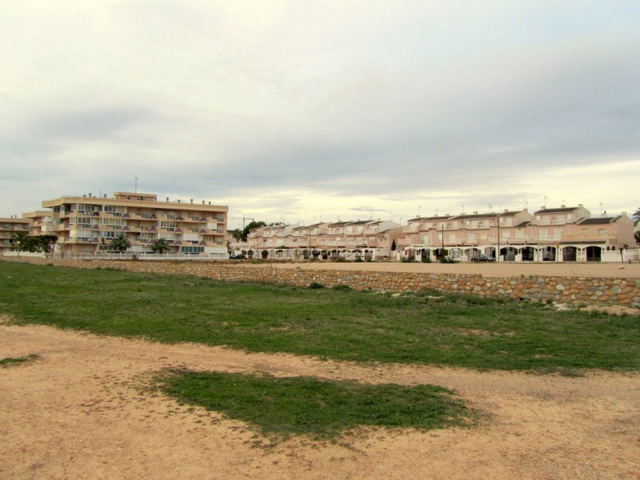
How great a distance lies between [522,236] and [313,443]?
245ft

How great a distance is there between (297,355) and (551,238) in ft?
228

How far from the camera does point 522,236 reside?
72.6m

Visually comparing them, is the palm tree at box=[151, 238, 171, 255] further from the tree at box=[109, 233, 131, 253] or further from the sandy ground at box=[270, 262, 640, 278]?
the sandy ground at box=[270, 262, 640, 278]

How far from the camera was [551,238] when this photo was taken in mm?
69438

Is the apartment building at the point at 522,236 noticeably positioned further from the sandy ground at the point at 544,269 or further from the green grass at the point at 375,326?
the green grass at the point at 375,326

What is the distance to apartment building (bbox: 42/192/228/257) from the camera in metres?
75.8

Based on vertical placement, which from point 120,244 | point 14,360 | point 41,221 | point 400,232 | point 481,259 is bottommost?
point 14,360

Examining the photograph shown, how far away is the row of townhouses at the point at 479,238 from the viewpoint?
209 ft

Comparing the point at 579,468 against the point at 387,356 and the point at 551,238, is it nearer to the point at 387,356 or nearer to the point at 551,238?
the point at 387,356

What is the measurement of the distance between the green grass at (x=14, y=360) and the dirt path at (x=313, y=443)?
45cm

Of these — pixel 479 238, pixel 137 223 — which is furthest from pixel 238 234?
pixel 479 238

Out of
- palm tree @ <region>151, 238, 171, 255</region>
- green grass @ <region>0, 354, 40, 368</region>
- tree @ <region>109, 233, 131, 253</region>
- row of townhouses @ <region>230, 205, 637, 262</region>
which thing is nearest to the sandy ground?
row of townhouses @ <region>230, 205, 637, 262</region>

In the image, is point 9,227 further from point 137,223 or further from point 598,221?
point 598,221

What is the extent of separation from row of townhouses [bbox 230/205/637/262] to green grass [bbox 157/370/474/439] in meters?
55.1
